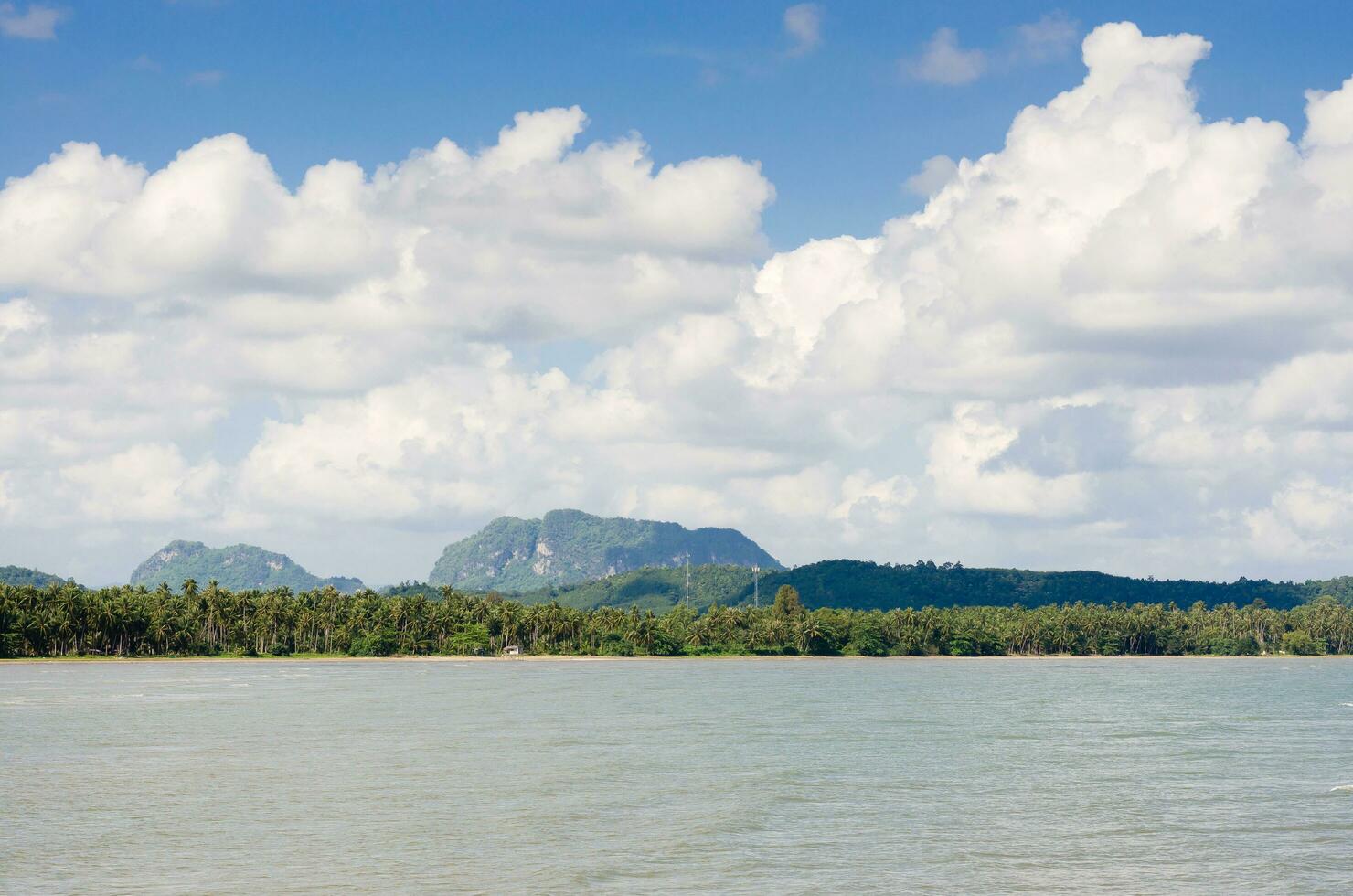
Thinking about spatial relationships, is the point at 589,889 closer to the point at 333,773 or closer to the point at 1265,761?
the point at 333,773

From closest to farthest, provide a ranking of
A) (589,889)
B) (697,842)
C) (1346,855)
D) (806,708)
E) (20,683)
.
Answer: (589,889)
(1346,855)
(697,842)
(806,708)
(20,683)

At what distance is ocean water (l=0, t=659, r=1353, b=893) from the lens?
1614 inches

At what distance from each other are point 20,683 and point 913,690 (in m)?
105

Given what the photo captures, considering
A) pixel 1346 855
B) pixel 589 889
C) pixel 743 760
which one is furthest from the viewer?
pixel 743 760

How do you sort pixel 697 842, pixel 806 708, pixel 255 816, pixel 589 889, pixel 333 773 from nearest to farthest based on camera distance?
pixel 589 889 < pixel 697 842 < pixel 255 816 < pixel 333 773 < pixel 806 708

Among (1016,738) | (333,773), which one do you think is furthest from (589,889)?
(1016,738)

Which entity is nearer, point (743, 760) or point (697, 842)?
point (697, 842)

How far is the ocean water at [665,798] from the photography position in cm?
4100

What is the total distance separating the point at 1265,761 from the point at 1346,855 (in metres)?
31.9

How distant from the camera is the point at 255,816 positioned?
52031mm

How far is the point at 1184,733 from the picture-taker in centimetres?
9200

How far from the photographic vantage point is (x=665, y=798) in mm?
57688

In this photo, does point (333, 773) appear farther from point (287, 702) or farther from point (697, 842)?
point (287, 702)

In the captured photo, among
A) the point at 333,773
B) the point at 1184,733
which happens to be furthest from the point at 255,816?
the point at 1184,733
